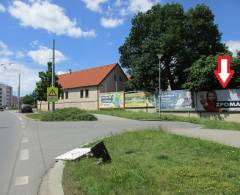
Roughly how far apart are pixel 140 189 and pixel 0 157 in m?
5.56

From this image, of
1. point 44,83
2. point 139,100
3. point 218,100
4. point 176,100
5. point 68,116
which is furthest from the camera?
point 44,83

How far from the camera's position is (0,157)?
1030 cm

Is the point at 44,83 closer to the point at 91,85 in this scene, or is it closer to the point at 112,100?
the point at 91,85

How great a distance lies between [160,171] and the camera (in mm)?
7418

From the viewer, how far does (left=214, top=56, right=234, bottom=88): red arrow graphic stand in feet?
102

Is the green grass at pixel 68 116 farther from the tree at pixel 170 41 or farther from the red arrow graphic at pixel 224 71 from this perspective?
the tree at pixel 170 41

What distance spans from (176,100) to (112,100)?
11.6 meters

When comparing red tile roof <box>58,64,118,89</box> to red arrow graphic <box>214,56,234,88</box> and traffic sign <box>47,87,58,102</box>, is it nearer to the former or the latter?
traffic sign <box>47,87,58,102</box>

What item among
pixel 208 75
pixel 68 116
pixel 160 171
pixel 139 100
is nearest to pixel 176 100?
pixel 208 75

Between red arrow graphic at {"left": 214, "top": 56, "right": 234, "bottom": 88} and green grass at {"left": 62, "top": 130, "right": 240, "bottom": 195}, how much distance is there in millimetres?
21037

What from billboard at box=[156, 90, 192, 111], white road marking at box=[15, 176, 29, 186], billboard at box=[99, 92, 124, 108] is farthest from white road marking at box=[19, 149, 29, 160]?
billboard at box=[99, 92, 124, 108]

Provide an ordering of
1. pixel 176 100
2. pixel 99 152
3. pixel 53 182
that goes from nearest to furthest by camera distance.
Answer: pixel 53 182 → pixel 99 152 → pixel 176 100

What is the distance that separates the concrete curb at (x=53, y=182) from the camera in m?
6.32

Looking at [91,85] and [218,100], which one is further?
[91,85]
